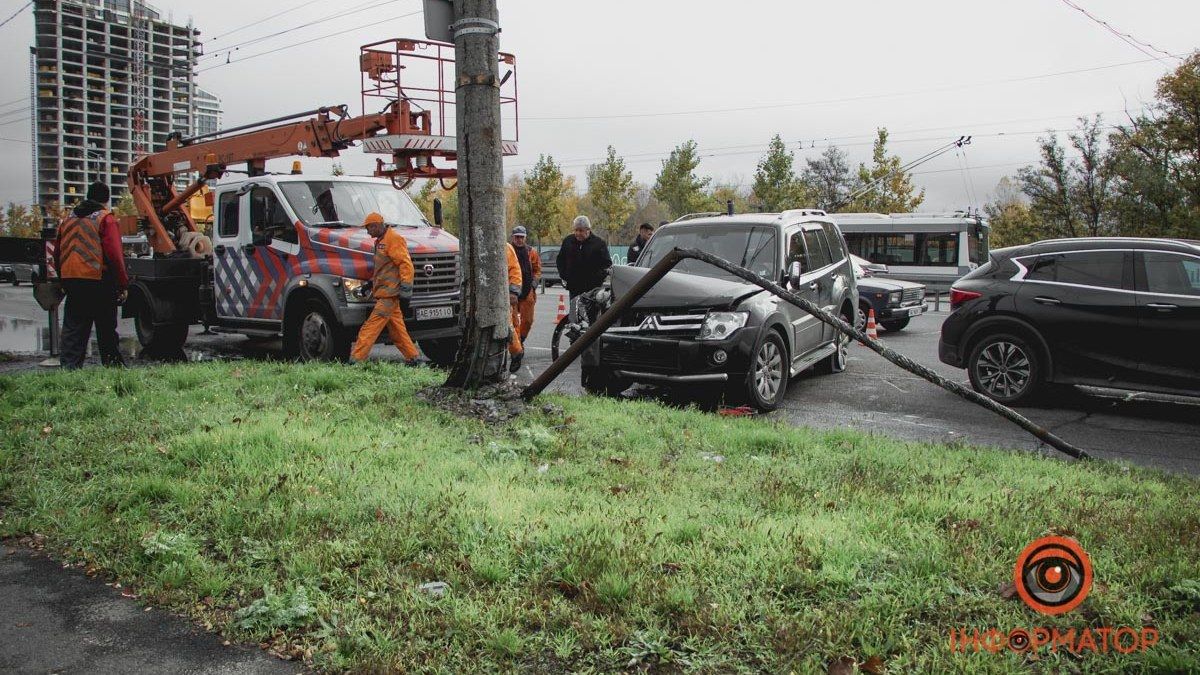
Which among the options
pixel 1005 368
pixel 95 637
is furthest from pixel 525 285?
pixel 95 637

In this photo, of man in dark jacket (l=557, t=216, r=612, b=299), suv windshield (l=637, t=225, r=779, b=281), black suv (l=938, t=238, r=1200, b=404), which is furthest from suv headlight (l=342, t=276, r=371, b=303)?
black suv (l=938, t=238, r=1200, b=404)

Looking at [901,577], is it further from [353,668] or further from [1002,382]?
[1002,382]

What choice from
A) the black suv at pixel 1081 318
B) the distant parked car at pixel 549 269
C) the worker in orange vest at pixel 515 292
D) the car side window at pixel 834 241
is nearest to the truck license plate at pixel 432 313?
the worker in orange vest at pixel 515 292

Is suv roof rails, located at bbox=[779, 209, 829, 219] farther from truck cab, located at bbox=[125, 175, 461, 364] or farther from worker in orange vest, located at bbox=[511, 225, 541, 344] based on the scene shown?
truck cab, located at bbox=[125, 175, 461, 364]

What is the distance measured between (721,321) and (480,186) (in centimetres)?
274

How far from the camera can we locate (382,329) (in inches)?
387

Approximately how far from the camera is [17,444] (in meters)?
5.81

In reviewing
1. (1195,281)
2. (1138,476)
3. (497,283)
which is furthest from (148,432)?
(1195,281)

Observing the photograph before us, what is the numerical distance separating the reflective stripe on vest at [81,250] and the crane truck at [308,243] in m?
1.92

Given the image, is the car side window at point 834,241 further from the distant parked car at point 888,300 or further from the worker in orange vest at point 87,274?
the worker in orange vest at point 87,274

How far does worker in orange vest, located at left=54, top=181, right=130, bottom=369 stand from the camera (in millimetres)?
9625

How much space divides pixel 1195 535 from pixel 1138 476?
172 centimetres

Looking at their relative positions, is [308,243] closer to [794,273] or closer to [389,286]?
[389,286]

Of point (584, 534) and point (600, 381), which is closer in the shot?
point (584, 534)
